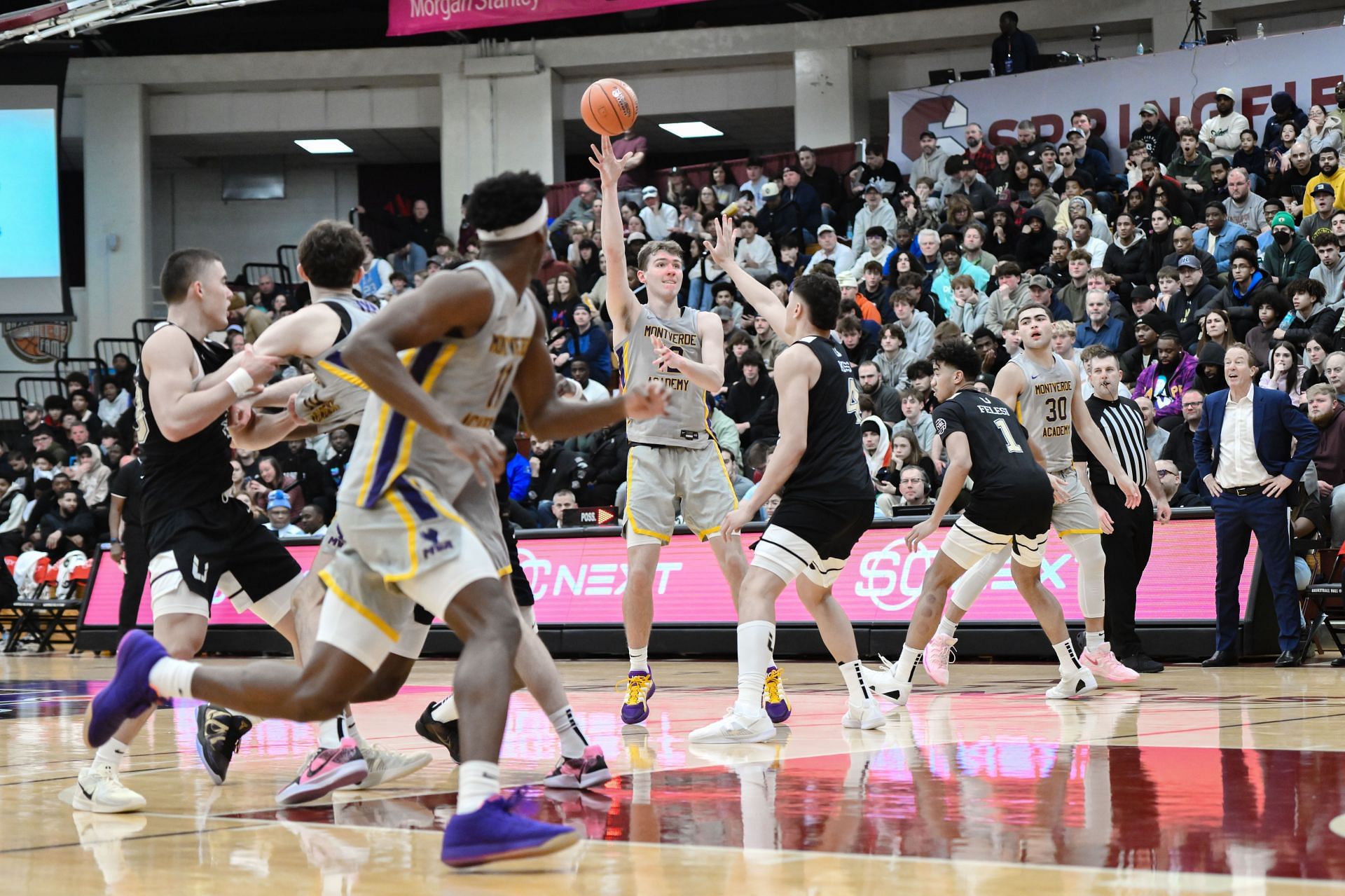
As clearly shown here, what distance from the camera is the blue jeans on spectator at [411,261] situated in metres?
23.2

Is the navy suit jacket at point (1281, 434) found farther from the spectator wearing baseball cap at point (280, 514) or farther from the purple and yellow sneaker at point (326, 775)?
the spectator wearing baseball cap at point (280, 514)

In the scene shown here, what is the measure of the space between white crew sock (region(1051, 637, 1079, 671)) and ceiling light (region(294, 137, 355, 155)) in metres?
22.2

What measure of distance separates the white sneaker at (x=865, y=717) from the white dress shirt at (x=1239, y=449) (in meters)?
4.85

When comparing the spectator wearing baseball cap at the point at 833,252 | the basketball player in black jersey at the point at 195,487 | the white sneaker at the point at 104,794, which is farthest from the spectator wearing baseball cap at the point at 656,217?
the white sneaker at the point at 104,794

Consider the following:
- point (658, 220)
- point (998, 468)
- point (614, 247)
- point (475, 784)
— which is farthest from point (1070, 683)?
point (658, 220)

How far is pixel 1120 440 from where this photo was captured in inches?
399

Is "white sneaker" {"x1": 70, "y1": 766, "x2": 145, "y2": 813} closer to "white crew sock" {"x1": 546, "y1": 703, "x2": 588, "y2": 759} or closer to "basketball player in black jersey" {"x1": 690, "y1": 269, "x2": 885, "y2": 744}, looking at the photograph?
"white crew sock" {"x1": 546, "y1": 703, "x2": 588, "y2": 759}

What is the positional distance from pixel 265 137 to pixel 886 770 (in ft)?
81.0

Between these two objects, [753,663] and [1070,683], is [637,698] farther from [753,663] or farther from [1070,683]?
[1070,683]

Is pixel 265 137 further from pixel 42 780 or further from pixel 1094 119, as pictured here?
pixel 42 780

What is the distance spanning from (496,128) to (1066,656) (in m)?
18.8

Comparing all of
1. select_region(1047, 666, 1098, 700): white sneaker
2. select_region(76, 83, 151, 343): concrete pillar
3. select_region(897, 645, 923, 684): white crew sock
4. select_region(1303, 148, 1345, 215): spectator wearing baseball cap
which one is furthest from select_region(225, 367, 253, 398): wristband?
select_region(76, 83, 151, 343): concrete pillar

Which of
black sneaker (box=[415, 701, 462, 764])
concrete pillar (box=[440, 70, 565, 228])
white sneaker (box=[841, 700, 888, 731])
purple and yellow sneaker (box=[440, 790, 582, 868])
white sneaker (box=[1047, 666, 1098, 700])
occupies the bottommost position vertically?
white sneaker (box=[1047, 666, 1098, 700])

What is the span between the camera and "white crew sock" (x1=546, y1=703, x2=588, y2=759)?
499 centimetres
